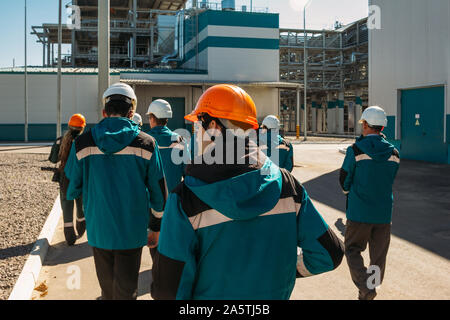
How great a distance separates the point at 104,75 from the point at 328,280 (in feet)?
18.1

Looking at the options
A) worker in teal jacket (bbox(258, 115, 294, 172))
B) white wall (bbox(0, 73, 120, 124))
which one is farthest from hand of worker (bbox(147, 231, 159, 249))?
white wall (bbox(0, 73, 120, 124))

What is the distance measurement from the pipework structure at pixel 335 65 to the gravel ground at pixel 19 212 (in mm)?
32772

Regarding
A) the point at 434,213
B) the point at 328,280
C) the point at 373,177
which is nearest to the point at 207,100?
the point at 373,177

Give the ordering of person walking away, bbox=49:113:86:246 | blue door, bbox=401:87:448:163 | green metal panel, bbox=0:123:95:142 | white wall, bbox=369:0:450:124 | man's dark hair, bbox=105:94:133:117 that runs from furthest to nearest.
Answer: green metal panel, bbox=0:123:95:142
blue door, bbox=401:87:448:163
white wall, bbox=369:0:450:124
person walking away, bbox=49:113:86:246
man's dark hair, bbox=105:94:133:117

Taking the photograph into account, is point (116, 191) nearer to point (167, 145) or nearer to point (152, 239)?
point (152, 239)

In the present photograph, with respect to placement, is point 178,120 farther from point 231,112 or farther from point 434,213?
point 231,112

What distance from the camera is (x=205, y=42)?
3491cm

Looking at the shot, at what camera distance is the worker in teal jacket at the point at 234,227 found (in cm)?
177

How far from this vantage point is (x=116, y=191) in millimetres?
3385

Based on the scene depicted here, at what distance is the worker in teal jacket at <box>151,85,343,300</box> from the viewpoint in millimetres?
1767

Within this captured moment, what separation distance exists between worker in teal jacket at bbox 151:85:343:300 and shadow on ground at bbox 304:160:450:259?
472 cm

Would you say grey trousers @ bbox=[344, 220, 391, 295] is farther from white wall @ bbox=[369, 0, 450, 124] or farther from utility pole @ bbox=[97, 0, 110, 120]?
white wall @ bbox=[369, 0, 450, 124]

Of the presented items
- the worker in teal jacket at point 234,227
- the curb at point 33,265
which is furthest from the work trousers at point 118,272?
the worker in teal jacket at point 234,227

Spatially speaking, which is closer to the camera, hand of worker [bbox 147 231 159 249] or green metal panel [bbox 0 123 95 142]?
hand of worker [bbox 147 231 159 249]
